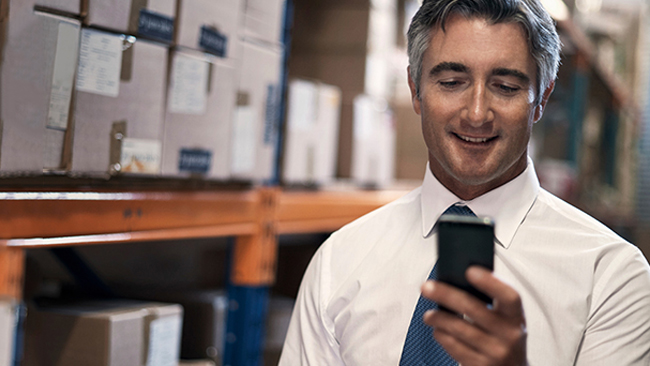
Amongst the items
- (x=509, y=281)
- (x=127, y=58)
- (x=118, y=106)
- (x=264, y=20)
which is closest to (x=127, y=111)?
(x=118, y=106)

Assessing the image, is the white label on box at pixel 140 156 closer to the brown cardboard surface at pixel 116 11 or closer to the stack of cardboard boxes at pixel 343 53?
the brown cardboard surface at pixel 116 11

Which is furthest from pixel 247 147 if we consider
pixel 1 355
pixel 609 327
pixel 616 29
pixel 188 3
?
pixel 616 29

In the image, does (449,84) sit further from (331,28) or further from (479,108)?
(331,28)

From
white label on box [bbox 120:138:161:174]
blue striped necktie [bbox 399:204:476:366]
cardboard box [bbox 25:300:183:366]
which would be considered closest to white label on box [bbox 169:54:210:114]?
white label on box [bbox 120:138:161:174]

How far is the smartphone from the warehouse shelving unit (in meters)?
0.93

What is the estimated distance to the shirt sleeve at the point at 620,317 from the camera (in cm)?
103

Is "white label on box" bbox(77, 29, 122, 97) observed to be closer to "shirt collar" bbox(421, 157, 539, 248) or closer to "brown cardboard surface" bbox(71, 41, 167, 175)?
"brown cardboard surface" bbox(71, 41, 167, 175)

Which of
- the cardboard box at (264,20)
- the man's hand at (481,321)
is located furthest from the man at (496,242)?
the cardboard box at (264,20)

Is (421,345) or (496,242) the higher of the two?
(496,242)

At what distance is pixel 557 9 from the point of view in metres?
3.90

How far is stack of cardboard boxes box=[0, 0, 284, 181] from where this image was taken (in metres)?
1.27

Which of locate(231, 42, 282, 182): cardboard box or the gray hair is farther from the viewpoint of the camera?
locate(231, 42, 282, 182): cardboard box

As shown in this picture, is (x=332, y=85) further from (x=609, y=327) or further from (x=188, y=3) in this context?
(x=609, y=327)

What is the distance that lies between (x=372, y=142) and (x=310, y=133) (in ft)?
1.90
